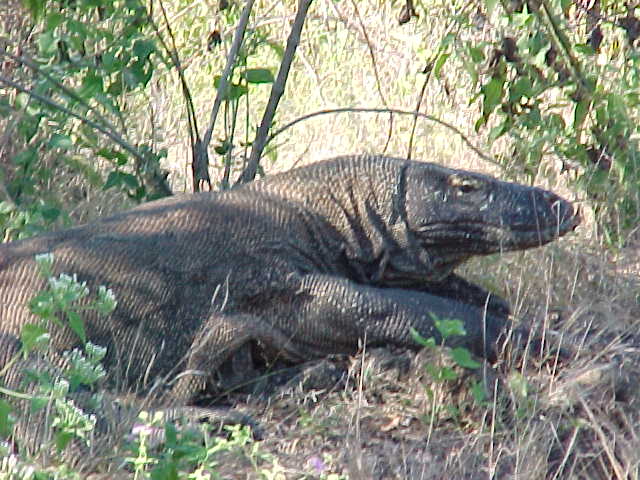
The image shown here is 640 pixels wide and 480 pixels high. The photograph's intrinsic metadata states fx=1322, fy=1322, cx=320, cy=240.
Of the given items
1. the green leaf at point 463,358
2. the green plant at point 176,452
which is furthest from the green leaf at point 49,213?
the green leaf at point 463,358

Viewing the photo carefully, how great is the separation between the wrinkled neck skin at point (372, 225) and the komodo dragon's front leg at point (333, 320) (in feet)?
0.68

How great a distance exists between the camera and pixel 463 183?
4562mm

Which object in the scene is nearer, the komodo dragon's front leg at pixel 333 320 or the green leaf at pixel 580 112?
the komodo dragon's front leg at pixel 333 320

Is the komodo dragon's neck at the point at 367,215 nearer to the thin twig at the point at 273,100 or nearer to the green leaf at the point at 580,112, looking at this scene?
the thin twig at the point at 273,100

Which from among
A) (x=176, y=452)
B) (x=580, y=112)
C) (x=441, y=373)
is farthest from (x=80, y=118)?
(x=176, y=452)

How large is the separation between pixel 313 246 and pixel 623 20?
2545 mm

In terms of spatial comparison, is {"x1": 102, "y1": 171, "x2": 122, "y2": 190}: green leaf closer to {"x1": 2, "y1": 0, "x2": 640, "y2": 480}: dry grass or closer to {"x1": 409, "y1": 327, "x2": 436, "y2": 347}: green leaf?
{"x1": 2, "y1": 0, "x2": 640, "y2": 480}: dry grass

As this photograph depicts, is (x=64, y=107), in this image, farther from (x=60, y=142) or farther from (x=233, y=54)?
(x=233, y=54)

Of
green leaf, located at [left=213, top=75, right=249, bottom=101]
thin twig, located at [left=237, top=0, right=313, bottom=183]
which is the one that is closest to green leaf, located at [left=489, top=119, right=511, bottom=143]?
thin twig, located at [left=237, top=0, right=313, bottom=183]

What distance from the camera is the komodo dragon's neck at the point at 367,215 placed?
455 centimetres

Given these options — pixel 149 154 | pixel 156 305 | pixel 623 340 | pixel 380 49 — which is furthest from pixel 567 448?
pixel 380 49

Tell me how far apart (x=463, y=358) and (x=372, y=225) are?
75cm

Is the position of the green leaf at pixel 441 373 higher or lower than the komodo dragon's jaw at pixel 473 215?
lower

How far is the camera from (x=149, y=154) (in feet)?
18.4
